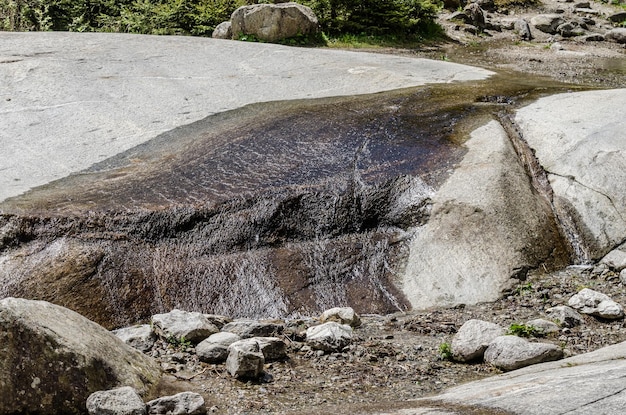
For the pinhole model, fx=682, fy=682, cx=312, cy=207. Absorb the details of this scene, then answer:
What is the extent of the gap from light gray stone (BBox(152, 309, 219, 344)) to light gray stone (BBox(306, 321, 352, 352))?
0.79 m

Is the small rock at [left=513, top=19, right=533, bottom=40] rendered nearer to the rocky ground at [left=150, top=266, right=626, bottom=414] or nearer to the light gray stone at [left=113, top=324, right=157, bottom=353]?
the rocky ground at [left=150, top=266, right=626, bottom=414]

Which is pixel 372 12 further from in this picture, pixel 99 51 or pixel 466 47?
pixel 99 51

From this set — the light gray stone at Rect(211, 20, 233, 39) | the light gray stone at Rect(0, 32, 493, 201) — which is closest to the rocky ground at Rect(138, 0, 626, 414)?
the light gray stone at Rect(0, 32, 493, 201)

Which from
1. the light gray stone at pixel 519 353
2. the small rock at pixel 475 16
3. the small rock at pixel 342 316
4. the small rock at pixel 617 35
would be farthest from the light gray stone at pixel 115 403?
the small rock at pixel 617 35

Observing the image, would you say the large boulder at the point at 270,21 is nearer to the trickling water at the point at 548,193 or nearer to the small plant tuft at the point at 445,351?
the trickling water at the point at 548,193

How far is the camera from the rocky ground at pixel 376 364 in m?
4.63

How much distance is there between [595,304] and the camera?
611cm

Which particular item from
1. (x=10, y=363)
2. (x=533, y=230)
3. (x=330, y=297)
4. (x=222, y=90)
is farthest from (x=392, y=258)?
(x=222, y=90)

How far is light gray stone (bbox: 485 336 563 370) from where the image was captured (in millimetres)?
4965

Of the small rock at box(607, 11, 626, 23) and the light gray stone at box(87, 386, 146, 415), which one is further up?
the small rock at box(607, 11, 626, 23)

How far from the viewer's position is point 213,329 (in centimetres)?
557

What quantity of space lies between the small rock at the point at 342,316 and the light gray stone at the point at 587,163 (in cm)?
284

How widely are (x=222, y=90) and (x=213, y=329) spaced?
6.18 m

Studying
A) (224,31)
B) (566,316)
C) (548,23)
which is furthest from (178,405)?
(548,23)
